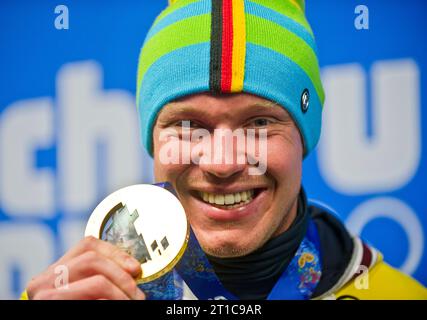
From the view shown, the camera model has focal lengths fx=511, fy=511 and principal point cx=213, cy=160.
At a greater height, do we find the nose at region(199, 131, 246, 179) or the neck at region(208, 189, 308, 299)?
the nose at region(199, 131, 246, 179)

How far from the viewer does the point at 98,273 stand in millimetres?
910

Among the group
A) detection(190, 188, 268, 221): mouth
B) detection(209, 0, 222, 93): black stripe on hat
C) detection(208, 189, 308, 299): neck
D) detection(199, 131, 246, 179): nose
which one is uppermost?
detection(209, 0, 222, 93): black stripe on hat

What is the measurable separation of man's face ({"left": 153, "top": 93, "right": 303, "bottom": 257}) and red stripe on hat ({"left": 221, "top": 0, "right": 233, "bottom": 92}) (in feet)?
0.12

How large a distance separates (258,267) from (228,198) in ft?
0.64

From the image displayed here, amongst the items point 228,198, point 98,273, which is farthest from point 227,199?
point 98,273

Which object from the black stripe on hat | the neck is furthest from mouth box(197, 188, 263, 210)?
the black stripe on hat

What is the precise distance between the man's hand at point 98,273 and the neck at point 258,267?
1.30 ft

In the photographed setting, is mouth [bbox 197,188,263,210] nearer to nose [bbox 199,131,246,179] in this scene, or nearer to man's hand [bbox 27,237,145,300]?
nose [bbox 199,131,246,179]

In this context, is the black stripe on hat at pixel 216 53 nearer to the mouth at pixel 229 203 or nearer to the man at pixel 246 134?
the man at pixel 246 134

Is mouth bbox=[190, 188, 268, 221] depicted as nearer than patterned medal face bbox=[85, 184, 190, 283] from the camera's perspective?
No

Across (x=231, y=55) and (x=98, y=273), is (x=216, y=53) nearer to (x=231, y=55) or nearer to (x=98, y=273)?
(x=231, y=55)

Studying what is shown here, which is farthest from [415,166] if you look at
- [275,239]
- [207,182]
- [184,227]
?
[184,227]

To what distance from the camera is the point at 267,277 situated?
128 cm

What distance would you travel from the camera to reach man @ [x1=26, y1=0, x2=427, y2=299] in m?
1.16
